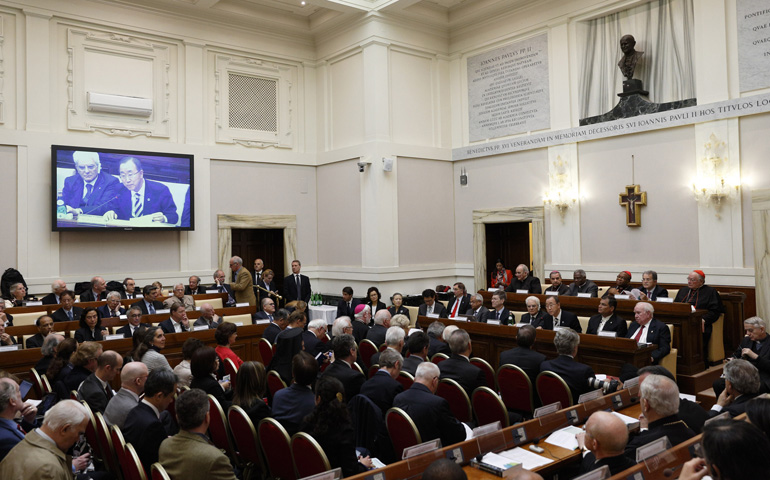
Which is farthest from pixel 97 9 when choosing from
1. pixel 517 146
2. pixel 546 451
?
pixel 546 451

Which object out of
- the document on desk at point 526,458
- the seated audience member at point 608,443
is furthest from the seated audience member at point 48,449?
the seated audience member at point 608,443

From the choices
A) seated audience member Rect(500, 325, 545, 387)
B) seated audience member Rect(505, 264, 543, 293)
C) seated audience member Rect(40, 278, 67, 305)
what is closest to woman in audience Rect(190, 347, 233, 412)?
seated audience member Rect(500, 325, 545, 387)

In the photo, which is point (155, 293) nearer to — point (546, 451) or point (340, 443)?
point (340, 443)

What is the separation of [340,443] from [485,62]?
9.90m

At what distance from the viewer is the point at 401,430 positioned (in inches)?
136

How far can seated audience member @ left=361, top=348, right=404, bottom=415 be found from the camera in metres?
4.00

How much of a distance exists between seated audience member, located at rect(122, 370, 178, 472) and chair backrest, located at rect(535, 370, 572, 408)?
8.64ft

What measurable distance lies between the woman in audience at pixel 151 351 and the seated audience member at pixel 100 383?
31 cm

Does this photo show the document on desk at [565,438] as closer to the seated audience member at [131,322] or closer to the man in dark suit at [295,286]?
the seated audience member at [131,322]

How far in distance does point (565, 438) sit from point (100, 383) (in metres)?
3.16

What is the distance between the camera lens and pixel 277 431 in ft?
10.8

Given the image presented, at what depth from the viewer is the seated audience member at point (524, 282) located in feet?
31.0

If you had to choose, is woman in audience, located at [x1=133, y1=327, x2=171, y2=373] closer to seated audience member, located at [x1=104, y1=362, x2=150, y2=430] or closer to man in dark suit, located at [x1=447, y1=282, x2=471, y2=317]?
seated audience member, located at [x1=104, y1=362, x2=150, y2=430]

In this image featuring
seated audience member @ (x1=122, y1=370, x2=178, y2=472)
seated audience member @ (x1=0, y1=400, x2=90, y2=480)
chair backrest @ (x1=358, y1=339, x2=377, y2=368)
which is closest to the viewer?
seated audience member @ (x1=0, y1=400, x2=90, y2=480)
